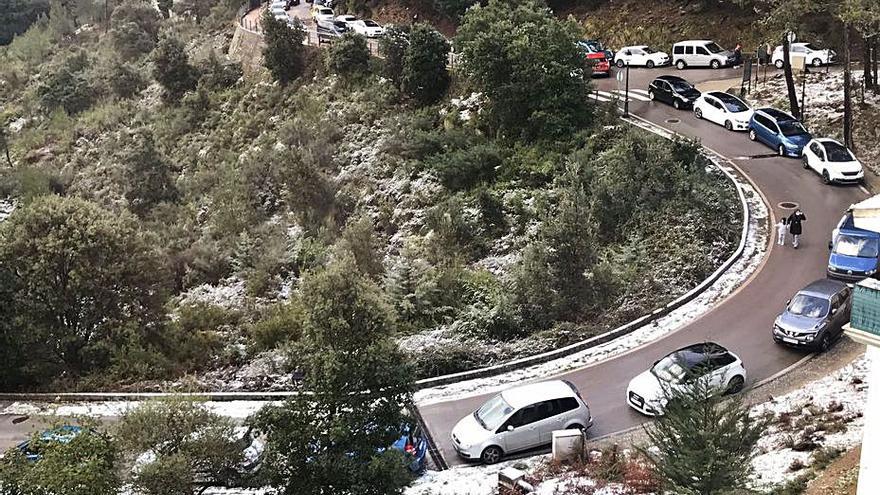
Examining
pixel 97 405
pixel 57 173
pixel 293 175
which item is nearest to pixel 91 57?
pixel 57 173

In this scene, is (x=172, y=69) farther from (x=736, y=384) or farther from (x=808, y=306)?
(x=736, y=384)

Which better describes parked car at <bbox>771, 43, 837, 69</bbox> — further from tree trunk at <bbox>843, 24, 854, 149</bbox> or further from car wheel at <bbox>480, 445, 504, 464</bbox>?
car wheel at <bbox>480, 445, 504, 464</bbox>

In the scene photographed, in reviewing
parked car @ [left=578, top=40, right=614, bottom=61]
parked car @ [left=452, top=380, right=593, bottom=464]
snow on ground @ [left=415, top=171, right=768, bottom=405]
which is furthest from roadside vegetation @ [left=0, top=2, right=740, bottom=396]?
parked car @ [left=578, top=40, right=614, bottom=61]

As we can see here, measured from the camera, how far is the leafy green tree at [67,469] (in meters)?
12.6

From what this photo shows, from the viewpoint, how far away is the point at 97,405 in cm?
2197

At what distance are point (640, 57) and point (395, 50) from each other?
41.5ft

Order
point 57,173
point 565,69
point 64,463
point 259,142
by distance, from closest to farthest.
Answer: point 64,463
point 565,69
point 259,142
point 57,173

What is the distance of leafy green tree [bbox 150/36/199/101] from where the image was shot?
52938 millimetres

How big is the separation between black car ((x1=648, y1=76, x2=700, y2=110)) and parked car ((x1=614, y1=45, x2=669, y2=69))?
15.6 ft

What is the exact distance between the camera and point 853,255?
22594 mm

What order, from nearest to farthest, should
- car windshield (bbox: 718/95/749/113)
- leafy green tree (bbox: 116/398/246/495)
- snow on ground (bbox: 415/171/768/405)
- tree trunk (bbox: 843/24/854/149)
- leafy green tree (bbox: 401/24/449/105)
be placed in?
1. leafy green tree (bbox: 116/398/246/495)
2. snow on ground (bbox: 415/171/768/405)
3. tree trunk (bbox: 843/24/854/149)
4. car windshield (bbox: 718/95/749/113)
5. leafy green tree (bbox: 401/24/449/105)

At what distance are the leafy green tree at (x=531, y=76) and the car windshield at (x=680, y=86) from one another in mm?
5223

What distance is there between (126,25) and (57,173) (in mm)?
21975

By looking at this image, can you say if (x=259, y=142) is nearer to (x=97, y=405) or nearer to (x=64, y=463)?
(x=97, y=405)
